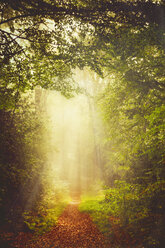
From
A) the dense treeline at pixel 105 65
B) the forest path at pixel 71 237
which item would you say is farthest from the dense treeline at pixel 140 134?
the forest path at pixel 71 237

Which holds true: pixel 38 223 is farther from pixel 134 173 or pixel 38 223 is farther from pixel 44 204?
pixel 134 173

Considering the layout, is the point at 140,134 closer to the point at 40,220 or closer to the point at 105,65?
the point at 105,65

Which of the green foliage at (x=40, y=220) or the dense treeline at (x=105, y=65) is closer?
the dense treeline at (x=105, y=65)

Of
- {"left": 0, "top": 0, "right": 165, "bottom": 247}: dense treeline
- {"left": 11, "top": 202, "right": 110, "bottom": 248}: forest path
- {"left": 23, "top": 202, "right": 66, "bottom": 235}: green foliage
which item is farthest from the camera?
{"left": 23, "top": 202, "right": 66, "bottom": 235}: green foliage

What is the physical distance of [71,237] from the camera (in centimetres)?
653

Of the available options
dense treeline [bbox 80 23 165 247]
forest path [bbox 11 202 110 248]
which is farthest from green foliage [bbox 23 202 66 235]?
dense treeline [bbox 80 23 165 247]

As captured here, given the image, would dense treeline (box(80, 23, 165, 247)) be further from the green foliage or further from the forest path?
the green foliage

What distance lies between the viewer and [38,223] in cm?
733

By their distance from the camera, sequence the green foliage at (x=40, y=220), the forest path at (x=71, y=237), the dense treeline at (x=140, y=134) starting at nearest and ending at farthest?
the dense treeline at (x=140, y=134) → the forest path at (x=71, y=237) → the green foliage at (x=40, y=220)

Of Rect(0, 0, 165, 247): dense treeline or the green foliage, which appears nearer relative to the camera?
Rect(0, 0, 165, 247): dense treeline

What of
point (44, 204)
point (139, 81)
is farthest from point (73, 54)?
point (44, 204)

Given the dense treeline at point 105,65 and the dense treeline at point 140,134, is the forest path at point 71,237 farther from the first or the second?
the dense treeline at point 105,65

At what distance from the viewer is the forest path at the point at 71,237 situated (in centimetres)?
572

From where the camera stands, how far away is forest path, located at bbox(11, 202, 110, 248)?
572 centimetres
